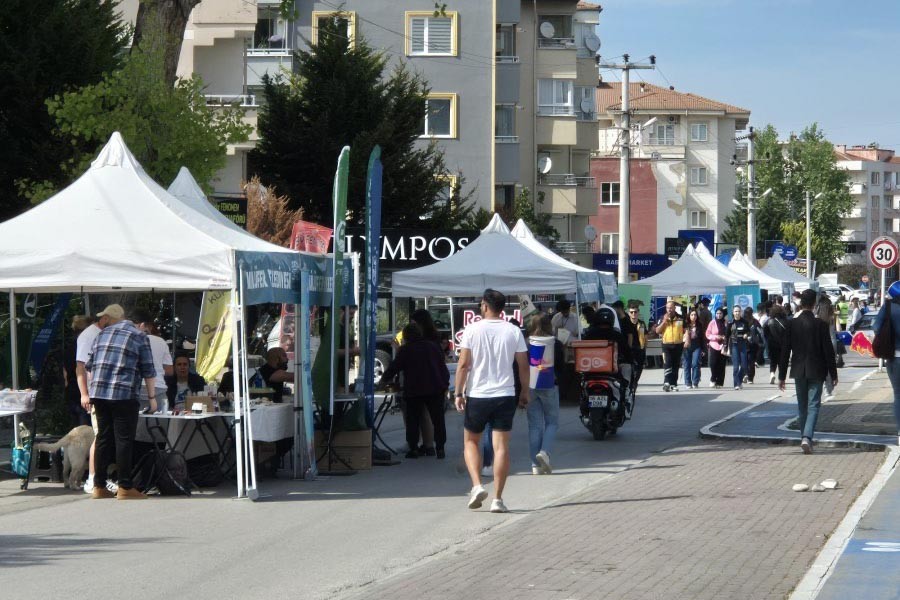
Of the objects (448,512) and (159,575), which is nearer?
(159,575)

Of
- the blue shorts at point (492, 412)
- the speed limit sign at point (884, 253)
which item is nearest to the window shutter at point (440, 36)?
the speed limit sign at point (884, 253)

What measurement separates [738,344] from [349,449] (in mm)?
15997

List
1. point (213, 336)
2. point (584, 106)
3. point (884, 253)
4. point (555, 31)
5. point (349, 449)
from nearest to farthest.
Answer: point (349, 449), point (213, 336), point (884, 253), point (555, 31), point (584, 106)

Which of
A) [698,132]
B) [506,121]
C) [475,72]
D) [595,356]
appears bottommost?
[595,356]

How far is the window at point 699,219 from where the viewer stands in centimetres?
10500

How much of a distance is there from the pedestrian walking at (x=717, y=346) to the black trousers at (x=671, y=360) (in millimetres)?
787

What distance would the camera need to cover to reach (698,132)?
108938 mm

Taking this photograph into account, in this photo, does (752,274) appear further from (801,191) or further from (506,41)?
(801,191)

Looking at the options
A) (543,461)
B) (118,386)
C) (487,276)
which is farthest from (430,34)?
(118,386)

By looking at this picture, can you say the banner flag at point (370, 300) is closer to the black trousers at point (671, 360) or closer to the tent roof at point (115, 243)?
the tent roof at point (115, 243)

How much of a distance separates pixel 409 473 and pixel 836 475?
4530mm

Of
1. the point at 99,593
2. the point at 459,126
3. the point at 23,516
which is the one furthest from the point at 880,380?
the point at 459,126

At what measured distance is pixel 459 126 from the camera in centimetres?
5756

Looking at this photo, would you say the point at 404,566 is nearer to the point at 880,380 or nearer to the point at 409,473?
the point at 409,473
